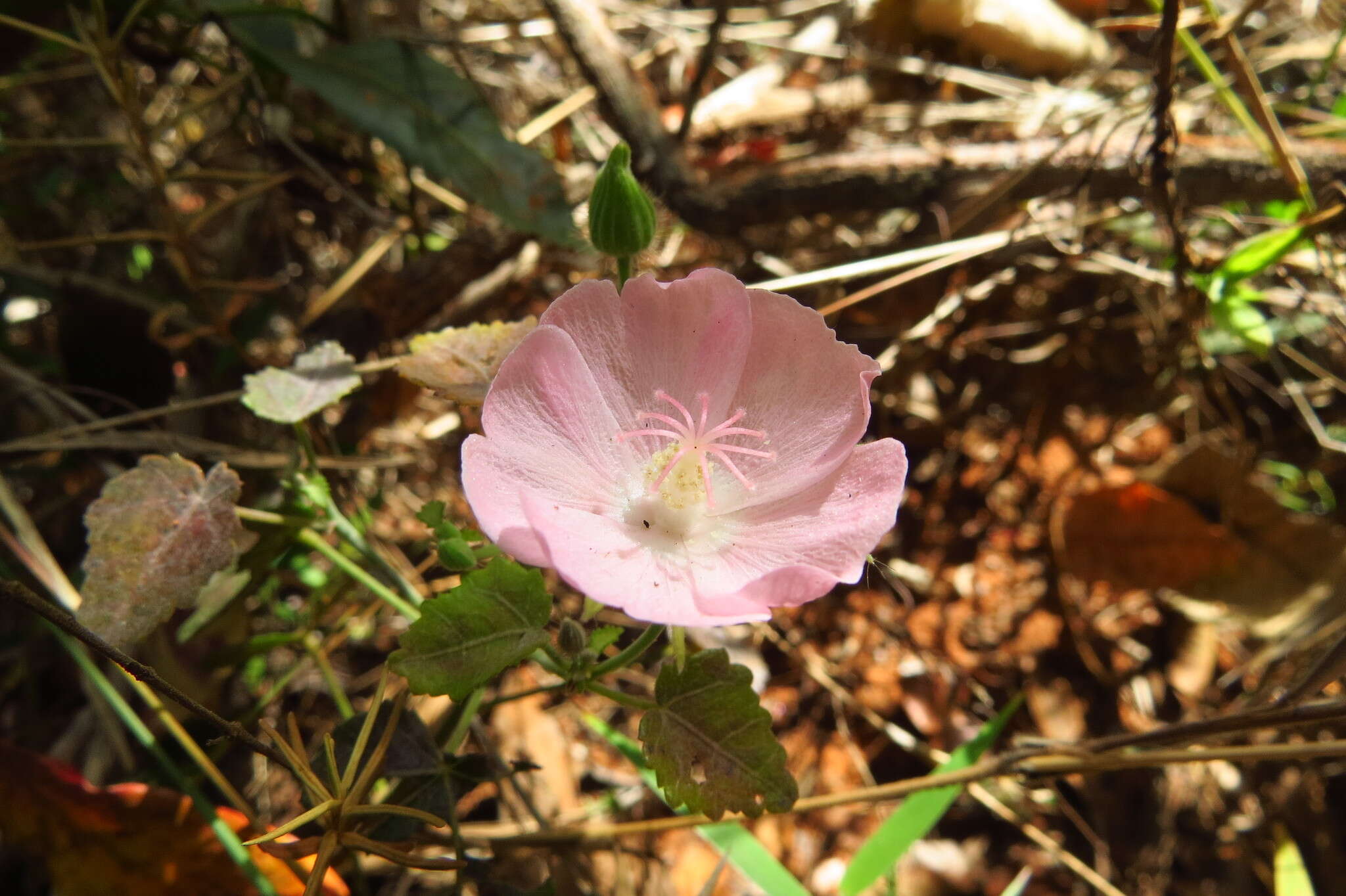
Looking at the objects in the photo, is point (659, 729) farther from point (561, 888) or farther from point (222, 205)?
point (222, 205)

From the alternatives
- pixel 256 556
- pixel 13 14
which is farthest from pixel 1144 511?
pixel 13 14

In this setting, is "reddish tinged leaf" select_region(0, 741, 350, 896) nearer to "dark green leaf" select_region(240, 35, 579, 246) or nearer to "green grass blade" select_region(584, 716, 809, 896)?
"green grass blade" select_region(584, 716, 809, 896)

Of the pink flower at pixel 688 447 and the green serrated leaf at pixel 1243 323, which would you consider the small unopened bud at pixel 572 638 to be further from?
the green serrated leaf at pixel 1243 323

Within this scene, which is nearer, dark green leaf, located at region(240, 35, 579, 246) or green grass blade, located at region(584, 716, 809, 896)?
green grass blade, located at region(584, 716, 809, 896)

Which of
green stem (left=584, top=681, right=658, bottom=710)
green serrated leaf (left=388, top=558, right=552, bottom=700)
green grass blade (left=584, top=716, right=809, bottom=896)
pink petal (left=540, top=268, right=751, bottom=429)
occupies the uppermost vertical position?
pink petal (left=540, top=268, right=751, bottom=429)

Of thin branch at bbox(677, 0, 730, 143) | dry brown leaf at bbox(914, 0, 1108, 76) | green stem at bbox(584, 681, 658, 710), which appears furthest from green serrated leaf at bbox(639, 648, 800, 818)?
dry brown leaf at bbox(914, 0, 1108, 76)

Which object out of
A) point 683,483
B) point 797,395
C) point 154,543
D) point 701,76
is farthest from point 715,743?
point 701,76
